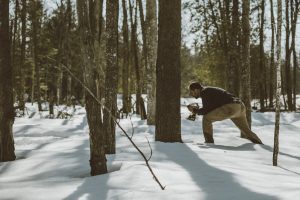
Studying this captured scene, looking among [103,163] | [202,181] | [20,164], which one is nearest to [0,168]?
[20,164]

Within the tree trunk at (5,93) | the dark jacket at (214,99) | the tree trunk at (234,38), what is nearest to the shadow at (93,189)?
the tree trunk at (5,93)

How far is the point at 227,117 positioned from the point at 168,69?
1563mm

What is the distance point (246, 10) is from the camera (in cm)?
949

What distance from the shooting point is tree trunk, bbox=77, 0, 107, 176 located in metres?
4.38

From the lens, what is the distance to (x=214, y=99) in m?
7.99

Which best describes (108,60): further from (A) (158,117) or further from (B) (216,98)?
(B) (216,98)

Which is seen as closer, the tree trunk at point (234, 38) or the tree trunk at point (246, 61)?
the tree trunk at point (246, 61)

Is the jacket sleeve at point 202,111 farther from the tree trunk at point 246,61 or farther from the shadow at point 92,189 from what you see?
the shadow at point 92,189

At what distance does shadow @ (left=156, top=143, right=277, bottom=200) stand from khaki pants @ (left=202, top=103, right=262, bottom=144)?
83.9 inches

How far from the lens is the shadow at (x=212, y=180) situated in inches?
129

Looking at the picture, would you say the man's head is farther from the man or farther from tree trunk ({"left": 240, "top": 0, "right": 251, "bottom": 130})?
tree trunk ({"left": 240, "top": 0, "right": 251, "bottom": 130})

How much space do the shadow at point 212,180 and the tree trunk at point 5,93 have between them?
2.46 meters

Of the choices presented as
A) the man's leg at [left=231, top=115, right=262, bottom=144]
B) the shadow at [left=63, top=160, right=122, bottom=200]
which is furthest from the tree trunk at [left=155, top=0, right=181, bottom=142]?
the shadow at [left=63, top=160, right=122, bottom=200]

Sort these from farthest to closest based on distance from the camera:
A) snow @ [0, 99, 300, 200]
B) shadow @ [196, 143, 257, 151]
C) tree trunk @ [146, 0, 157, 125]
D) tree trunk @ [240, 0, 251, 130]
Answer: tree trunk @ [146, 0, 157, 125], tree trunk @ [240, 0, 251, 130], shadow @ [196, 143, 257, 151], snow @ [0, 99, 300, 200]
